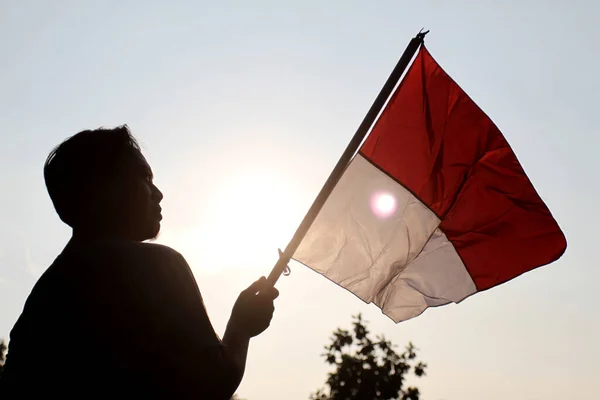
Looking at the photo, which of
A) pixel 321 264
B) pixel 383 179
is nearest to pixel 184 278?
pixel 321 264

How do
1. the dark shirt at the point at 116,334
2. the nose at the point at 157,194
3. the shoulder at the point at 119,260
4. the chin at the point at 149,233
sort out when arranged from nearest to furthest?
Result: the dark shirt at the point at 116,334, the shoulder at the point at 119,260, the chin at the point at 149,233, the nose at the point at 157,194

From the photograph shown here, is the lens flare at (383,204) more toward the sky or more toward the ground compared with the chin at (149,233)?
more toward the sky

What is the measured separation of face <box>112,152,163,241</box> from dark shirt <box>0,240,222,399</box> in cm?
Result: 22

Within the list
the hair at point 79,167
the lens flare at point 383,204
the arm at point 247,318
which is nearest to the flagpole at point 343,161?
the arm at point 247,318

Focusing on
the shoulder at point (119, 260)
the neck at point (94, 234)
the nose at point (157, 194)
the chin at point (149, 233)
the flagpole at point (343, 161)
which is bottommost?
the shoulder at point (119, 260)

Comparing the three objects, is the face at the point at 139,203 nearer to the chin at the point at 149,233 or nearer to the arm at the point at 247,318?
the chin at the point at 149,233

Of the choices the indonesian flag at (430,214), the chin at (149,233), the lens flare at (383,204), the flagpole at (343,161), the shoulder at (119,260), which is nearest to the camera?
the shoulder at (119,260)

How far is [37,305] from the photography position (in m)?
2.31

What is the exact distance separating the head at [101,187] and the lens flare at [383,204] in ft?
9.61

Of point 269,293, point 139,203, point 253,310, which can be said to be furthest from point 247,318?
point 139,203

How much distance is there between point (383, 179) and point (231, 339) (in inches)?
121

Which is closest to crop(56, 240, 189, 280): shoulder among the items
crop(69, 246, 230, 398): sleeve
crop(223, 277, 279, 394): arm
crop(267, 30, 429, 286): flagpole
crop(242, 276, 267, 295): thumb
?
crop(69, 246, 230, 398): sleeve

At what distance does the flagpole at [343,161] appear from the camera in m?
3.77

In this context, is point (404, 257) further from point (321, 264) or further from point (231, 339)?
point (231, 339)
